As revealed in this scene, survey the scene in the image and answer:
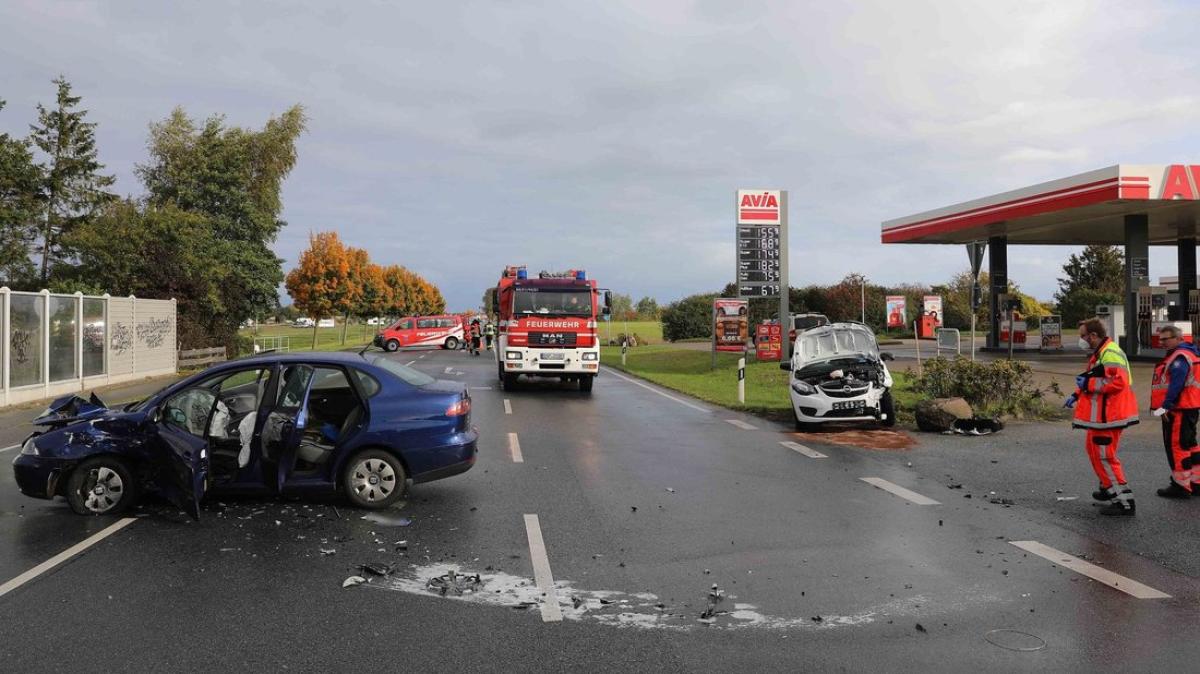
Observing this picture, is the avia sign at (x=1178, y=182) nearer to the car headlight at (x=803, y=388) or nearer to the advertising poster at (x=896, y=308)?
the advertising poster at (x=896, y=308)

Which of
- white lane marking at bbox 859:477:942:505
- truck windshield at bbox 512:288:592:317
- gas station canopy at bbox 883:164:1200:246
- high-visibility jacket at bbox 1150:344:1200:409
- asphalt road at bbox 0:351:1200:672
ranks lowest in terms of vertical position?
white lane marking at bbox 859:477:942:505

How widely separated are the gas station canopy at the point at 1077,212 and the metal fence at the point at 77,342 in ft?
88.5

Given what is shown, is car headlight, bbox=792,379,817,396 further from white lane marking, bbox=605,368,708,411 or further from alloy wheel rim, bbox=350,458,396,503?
alloy wheel rim, bbox=350,458,396,503

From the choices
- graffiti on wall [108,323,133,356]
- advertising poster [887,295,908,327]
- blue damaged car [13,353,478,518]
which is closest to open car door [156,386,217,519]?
blue damaged car [13,353,478,518]

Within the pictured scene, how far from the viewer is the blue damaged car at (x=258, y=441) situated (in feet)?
23.6

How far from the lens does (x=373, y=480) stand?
25.1 feet

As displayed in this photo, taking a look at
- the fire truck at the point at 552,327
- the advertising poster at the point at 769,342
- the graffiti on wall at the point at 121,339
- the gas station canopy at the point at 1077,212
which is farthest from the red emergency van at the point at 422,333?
the fire truck at the point at 552,327

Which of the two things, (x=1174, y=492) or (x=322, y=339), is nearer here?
(x=1174, y=492)

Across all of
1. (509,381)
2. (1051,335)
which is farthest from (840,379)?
(1051,335)

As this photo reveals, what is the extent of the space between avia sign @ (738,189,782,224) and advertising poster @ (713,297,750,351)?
3677mm

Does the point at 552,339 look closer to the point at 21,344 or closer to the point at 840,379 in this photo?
the point at 840,379

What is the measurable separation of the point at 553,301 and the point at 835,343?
7.48 meters

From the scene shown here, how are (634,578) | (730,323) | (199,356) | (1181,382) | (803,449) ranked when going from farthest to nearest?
1. (730,323)
2. (199,356)
3. (803,449)
4. (1181,382)
5. (634,578)

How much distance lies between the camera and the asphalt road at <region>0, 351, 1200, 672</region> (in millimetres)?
4316
